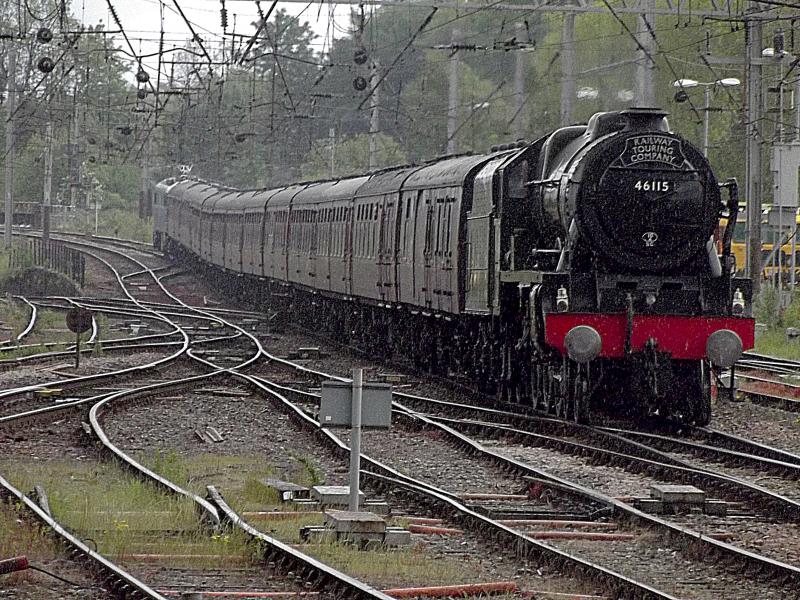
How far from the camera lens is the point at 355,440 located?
9.73 metres

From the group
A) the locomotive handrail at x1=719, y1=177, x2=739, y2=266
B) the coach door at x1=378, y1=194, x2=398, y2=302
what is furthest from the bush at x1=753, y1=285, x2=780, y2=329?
the locomotive handrail at x1=719, y1=177, x2=739, y2=266

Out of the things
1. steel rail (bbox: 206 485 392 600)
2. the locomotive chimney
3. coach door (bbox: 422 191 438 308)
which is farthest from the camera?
coach door (bbox: 422 191 438 308)

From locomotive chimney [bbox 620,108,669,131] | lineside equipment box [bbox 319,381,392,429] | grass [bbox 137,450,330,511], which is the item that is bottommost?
grass [bbox 137,450,330,511]

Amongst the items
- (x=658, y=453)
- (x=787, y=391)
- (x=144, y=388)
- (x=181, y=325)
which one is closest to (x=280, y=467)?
(x=658, y=453)

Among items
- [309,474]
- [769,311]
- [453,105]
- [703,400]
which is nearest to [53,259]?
[453,105]

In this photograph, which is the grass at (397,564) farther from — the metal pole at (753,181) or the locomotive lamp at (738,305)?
the metal pole at (753,181)

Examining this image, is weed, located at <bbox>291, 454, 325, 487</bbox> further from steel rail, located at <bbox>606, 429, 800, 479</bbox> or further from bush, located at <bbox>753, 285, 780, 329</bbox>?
bush, located at <bbox>753, 285, 780, 329</bbox>

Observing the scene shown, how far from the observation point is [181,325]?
105 feet

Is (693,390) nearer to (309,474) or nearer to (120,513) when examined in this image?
(309,474)

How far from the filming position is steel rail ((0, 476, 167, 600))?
727cm

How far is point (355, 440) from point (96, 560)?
87.7 inches

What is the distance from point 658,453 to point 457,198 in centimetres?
641

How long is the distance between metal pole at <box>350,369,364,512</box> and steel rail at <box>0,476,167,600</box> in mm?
1775

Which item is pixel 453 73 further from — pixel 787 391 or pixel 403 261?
pixel 787 391
